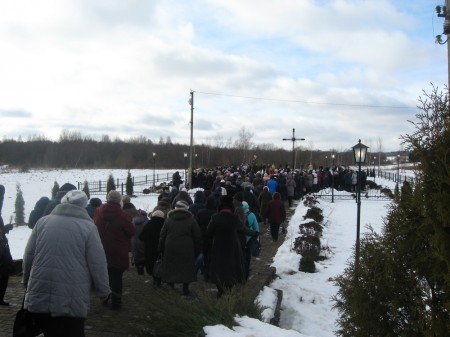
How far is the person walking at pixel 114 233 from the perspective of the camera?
6.05m

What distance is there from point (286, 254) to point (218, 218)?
5.63 meters

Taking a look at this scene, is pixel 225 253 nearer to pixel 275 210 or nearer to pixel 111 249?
pixel 111 249

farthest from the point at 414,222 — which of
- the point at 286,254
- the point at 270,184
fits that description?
the point at 270,184

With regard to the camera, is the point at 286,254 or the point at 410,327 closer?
the point at 410,327

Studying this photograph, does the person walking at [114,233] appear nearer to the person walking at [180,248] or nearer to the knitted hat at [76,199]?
the person walking at [180,248]

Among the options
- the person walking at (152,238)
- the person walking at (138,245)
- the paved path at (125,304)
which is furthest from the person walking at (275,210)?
the person walking at (152,238)

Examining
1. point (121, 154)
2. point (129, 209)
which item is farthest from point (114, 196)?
point (121, 154)

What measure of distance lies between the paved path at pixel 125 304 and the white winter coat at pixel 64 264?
1147 mm

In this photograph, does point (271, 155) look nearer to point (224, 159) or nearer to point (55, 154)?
point (224, 159)

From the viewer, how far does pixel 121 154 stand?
102438 mm

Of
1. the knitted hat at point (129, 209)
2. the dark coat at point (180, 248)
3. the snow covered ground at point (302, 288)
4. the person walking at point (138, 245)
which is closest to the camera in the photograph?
the snow covered ground at point (302, 288)

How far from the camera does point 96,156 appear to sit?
331ft

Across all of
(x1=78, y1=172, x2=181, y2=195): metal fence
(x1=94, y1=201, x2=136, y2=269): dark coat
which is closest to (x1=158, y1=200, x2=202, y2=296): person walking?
(x1=94, y1=201, x2=136, y2=269): dark coat

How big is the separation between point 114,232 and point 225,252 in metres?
1.56
